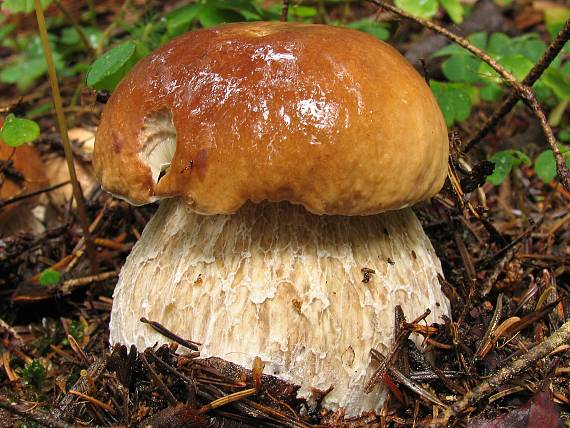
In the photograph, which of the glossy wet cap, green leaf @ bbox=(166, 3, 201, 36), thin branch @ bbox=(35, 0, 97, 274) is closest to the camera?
the glossy wet cap

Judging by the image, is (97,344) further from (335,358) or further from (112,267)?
(335,358)

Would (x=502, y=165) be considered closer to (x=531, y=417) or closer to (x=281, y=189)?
(x=531, y=417)

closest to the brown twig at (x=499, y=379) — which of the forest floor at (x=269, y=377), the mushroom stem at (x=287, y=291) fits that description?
the forest floor at (x=269, y=377)

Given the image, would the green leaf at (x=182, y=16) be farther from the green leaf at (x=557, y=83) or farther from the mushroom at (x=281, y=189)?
the green leaf at (x=557, y=83)

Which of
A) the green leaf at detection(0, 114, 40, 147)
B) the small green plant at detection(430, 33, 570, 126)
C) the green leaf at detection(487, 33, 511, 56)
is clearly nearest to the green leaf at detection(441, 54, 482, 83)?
the small green plant at detection(430, 33, 570, 126)

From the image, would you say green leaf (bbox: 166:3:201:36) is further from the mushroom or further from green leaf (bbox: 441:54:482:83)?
green leaf (bbox: 441:54:482:83)

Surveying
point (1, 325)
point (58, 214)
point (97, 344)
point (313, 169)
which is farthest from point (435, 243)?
point (58, 214)
